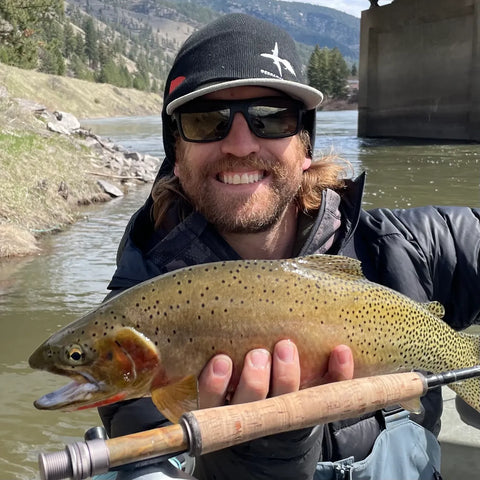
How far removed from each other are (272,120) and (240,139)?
0.61 feet

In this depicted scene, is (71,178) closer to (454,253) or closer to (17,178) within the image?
(17,178)

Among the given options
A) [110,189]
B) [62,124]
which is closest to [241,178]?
[110,189]

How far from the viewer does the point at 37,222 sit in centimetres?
1120

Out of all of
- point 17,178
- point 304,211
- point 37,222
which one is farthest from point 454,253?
point 17,178

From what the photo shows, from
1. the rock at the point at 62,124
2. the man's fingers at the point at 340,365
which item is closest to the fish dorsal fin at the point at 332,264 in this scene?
the man's fingers at the point at 340,365

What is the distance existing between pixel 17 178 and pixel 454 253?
10.4 m

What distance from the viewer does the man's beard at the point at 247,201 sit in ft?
9.68

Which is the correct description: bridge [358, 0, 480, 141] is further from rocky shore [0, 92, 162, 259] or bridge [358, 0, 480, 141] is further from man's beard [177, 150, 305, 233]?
man's beard [177, 150, 305, 233]

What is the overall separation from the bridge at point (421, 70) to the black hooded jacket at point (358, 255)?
108ft

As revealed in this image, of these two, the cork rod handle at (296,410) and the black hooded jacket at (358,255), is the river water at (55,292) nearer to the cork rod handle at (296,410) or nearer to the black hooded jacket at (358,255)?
the black hooded jacket at (358,255)

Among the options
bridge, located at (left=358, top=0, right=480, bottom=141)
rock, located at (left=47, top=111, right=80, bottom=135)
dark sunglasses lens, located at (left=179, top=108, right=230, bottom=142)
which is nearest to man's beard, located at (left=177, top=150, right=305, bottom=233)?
dark sunglasses lens, located at (left=179, top=108, right=230, bottom=142)

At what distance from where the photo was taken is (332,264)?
2.52 metres

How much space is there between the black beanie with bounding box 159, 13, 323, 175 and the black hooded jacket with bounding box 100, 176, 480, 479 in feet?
1.93

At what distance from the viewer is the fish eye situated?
2320 mm
